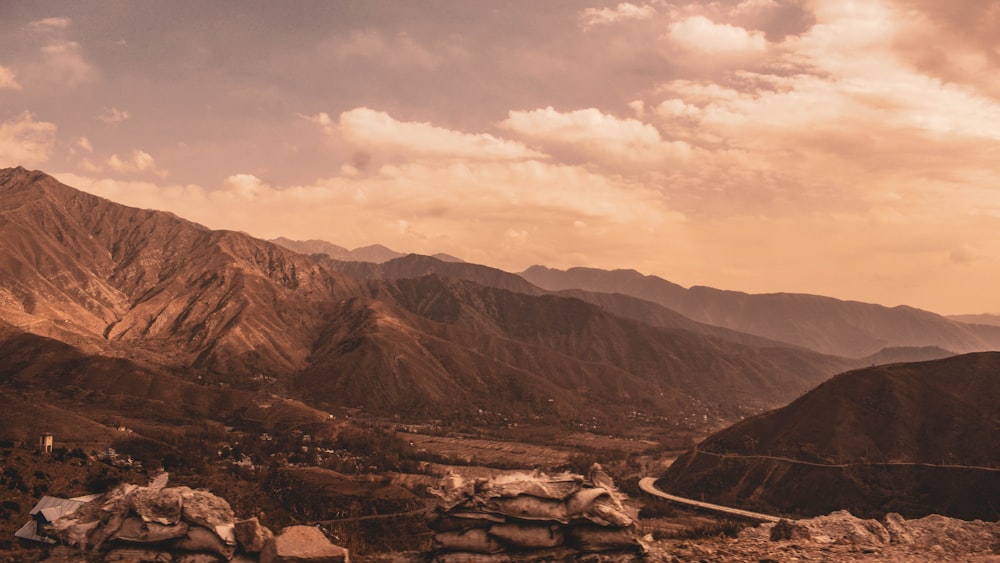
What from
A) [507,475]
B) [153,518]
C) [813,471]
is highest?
[507,475]

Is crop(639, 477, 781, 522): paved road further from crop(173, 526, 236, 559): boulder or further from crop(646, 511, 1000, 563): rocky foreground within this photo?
crop(173, 526, 236, 559): boulder

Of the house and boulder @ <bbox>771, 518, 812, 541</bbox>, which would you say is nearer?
boulder @ <bbox>771, 518, 812, 541</bbox>

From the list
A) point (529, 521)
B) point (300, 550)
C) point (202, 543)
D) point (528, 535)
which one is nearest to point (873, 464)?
point (529, 521)

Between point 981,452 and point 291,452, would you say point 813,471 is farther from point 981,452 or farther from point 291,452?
point 291,452

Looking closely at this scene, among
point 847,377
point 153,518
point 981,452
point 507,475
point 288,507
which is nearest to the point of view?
point 153,518

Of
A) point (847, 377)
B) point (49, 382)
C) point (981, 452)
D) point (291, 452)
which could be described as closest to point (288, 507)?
point (291, 452)

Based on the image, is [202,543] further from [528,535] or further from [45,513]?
[45,513]

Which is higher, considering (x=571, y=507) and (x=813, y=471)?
(x=571, y=507)

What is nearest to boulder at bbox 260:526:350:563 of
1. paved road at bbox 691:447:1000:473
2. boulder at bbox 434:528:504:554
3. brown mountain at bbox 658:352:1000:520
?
boulder at bbox 434:528:504:554

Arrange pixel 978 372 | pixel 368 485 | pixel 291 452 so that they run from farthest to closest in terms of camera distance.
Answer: pixel 291 452 → pixel 978 372 → pixel 368 485
